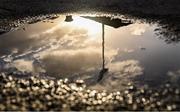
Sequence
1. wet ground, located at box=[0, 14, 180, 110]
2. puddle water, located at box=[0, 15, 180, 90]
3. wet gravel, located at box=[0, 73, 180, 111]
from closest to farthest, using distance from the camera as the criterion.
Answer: wet gravel, located at box=[0, 73, 180, 111] → wet ground, located at box=[0, 14, 180, 110] → puddle water, located at box=[0, 15, 180, 90]

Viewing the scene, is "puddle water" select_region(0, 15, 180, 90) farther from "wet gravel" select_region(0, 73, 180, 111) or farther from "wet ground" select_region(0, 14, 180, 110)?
"wet gravel" select_region(0, 73, 180, 111)

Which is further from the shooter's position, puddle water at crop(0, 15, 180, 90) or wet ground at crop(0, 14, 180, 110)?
puddle water at crop(0, 15, 180, 90)

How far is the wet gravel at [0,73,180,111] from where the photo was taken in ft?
30.3

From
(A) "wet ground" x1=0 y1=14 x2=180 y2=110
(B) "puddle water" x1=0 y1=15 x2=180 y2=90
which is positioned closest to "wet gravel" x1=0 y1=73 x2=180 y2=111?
(A) "wet ground" x1=0 y1=14 x2=180 y2=110

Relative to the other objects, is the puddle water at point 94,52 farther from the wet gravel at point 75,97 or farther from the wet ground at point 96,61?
the wet gravel at point 75,97

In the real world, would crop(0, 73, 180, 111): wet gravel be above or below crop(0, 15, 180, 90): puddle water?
below

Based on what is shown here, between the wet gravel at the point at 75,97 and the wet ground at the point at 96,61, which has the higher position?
the wet ground at the point at 96,61

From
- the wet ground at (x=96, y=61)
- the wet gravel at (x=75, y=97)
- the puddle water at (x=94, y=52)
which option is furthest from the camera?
the puddle water at (x=94, y=52)

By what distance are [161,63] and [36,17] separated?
8.38 meters

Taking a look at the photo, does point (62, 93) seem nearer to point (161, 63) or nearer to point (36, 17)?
point (161, 63)

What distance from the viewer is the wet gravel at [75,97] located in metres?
9.23

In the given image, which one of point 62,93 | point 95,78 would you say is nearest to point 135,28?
point 95,78

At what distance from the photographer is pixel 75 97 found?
9875 mm

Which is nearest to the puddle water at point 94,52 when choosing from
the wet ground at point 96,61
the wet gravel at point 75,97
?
the wet ground at point 96,61
